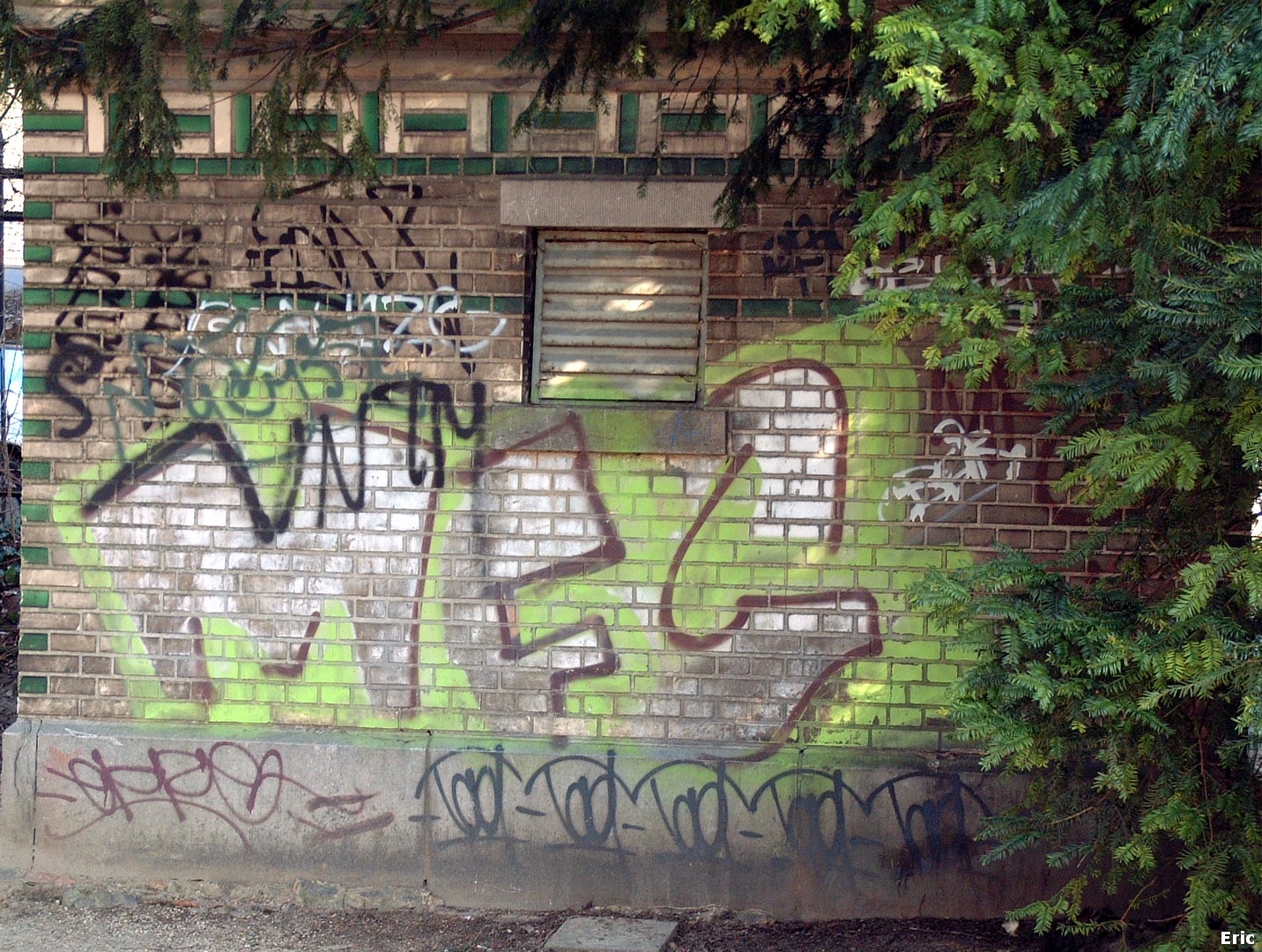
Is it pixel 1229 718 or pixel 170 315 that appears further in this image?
pixel 170 315

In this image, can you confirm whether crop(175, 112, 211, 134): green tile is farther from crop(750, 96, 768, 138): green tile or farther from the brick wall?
crop(750, 96, 768, 138): green tile

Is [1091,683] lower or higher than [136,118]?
lower

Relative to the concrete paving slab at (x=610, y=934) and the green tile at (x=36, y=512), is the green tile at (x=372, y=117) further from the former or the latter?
the concrete paving slab at (x=610, y=934)

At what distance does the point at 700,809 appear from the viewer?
483 cm

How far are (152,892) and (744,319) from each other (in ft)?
11.8

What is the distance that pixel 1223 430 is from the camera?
3.13 meters

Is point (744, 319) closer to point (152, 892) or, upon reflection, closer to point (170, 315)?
point (170, 315)

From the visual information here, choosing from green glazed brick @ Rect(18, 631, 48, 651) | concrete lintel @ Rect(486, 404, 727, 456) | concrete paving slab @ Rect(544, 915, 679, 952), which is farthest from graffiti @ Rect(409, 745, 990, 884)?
green glazed brick @ Rect(18, 631, 48, 651)

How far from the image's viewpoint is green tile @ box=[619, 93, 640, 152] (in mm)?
4891

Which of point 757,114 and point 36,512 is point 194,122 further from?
point 757,114

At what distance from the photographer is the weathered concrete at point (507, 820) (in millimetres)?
4773

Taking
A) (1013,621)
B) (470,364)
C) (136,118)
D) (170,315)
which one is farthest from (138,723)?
(1013,621)

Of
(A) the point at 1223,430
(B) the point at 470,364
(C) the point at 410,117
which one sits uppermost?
(C) the point at 410,117

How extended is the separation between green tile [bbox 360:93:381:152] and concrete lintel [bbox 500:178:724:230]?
632 millimetres
